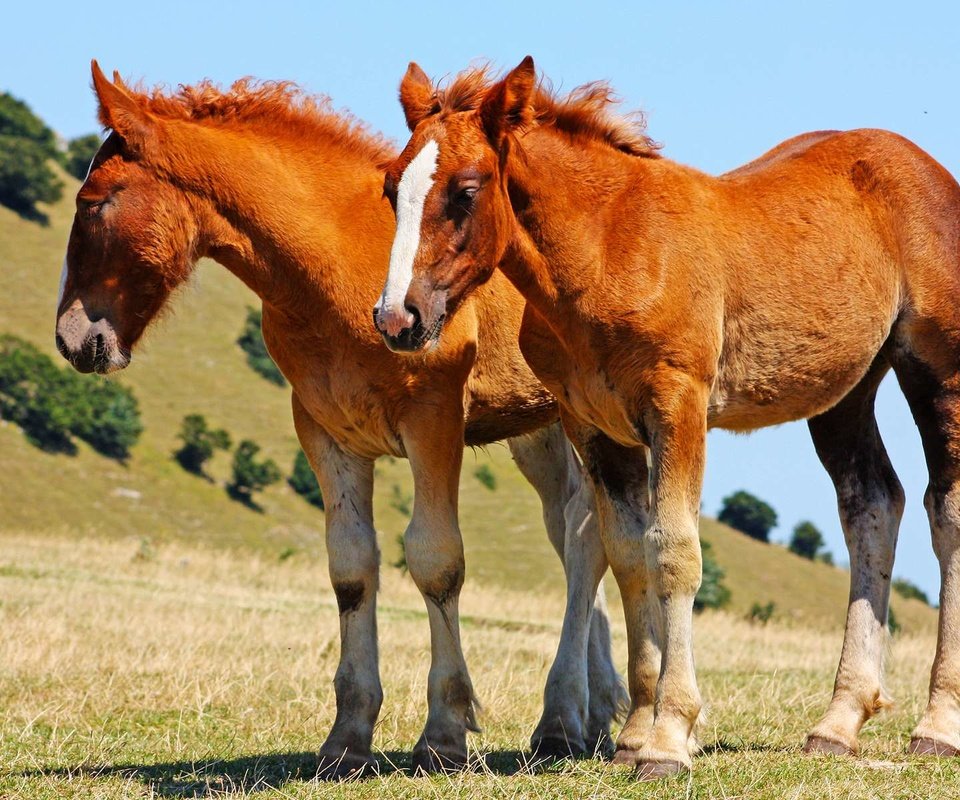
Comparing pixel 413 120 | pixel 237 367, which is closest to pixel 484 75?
pixel 413 120

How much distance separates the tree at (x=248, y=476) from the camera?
6234cm

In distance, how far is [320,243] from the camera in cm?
672

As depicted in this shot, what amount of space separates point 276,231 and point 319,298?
0.40 meters

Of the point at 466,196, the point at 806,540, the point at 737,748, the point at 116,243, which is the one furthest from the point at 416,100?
the point at 806,540

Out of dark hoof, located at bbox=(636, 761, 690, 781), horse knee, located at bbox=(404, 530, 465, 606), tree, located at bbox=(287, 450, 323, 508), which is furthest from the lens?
tree, located at bbox=(287, 450, 323, 508)

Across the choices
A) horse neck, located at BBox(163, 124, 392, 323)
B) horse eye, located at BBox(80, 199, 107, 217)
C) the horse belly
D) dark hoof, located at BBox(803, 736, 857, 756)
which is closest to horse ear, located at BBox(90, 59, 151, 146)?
horse neck, located at BBox(163, 124, 392, 323)

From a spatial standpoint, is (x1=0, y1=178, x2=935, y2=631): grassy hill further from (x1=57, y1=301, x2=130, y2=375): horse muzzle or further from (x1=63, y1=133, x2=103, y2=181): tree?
(x1=57, y1=301, x2=130, y2=375): horse muzzle

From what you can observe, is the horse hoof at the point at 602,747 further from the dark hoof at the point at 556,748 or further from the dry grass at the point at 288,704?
the dry grass at the point at 288,704

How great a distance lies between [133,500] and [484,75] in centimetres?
5279

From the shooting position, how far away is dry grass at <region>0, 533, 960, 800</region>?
19.8 ft

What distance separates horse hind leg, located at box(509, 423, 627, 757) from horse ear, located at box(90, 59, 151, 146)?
314 centimetres

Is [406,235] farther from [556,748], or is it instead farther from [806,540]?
[806,540]

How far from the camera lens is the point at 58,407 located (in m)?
61.8

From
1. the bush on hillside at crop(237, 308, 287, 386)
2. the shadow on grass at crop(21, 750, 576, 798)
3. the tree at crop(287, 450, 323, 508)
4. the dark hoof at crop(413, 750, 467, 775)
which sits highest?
the bush on hillside at crop(237, 308, 287, 386)
